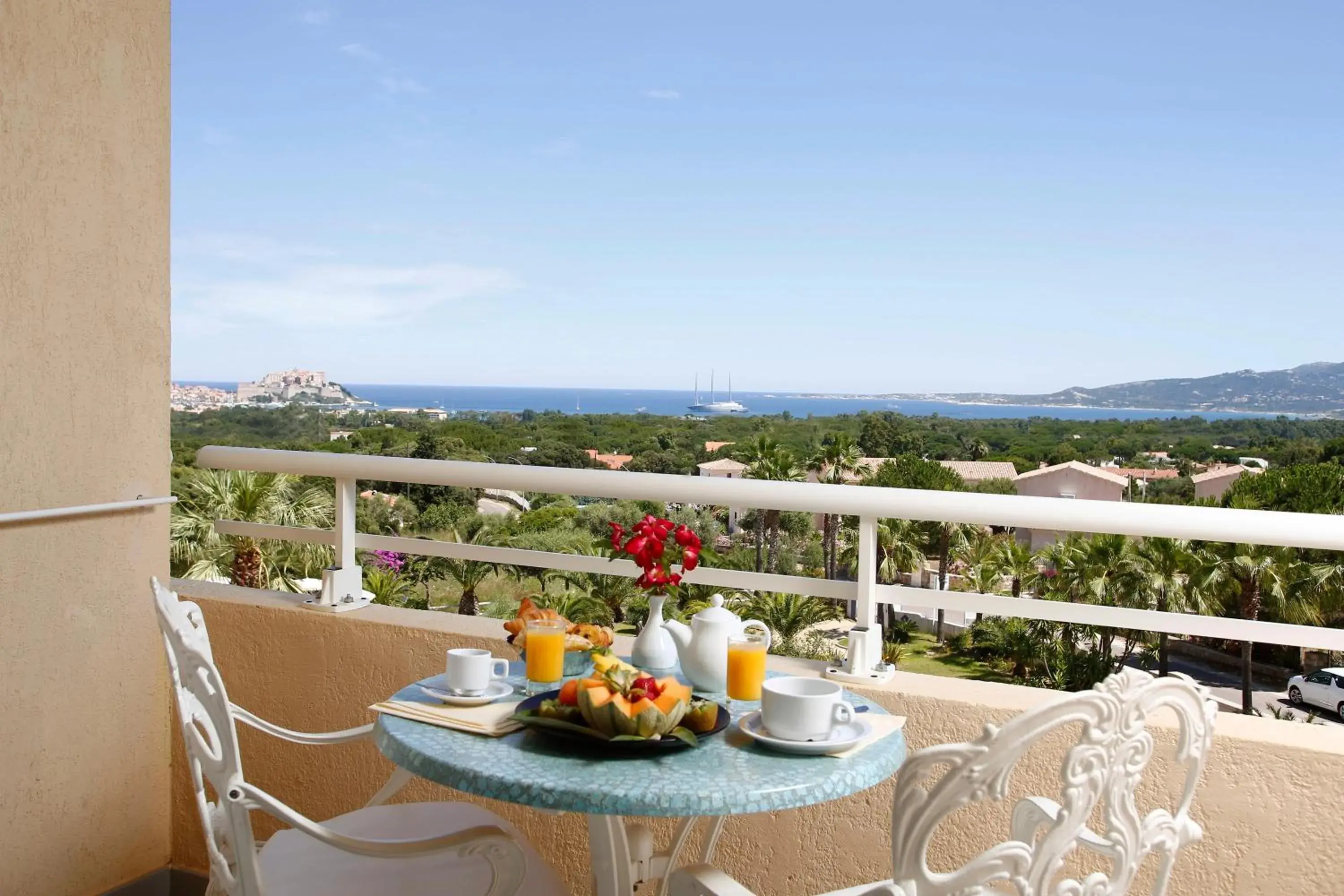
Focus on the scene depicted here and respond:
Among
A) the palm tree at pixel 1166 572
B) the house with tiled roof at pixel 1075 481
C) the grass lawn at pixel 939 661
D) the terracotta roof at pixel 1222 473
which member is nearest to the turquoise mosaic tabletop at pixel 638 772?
the house with tiled roof at pixel 1075 481

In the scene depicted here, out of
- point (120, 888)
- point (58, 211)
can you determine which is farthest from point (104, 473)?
point (120, 888)

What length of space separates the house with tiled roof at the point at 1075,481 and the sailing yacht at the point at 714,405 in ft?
41.0

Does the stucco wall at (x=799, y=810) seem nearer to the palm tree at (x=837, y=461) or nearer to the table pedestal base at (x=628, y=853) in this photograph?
the table pedestal base at (x=628, y=853)

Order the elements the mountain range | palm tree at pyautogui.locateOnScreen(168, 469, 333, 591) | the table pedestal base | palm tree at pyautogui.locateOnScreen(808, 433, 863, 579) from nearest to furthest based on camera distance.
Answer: the table pedestal base < palm tree at pyautogui.locateOnScreen(168, 469, 333, 591) < palm tree at pyautogui.locateOnScreen(808, 433, 863, 579) < the mountain range

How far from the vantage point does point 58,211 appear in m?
2.01

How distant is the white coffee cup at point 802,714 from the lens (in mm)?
1299

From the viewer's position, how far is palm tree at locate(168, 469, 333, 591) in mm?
15305

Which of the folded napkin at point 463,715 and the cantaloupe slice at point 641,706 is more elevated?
the cantaloupe slice at point 641,706

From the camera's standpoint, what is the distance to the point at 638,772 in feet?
4.02

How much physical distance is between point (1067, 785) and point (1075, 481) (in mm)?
26642

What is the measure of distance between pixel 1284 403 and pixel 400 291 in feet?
109

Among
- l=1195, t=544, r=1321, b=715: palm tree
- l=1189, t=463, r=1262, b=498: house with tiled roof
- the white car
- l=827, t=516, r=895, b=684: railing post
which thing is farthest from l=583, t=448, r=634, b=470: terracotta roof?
l=827, t=516, r=895, b=684: railing post

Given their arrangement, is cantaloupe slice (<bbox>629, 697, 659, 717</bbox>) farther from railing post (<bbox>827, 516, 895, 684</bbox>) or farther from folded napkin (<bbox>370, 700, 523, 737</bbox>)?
railing post (<bbox>827, 516, 895, 684</bbox>)

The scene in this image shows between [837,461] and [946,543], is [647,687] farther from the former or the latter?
[837,461]
